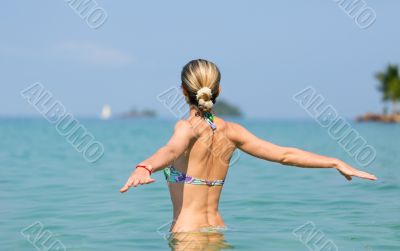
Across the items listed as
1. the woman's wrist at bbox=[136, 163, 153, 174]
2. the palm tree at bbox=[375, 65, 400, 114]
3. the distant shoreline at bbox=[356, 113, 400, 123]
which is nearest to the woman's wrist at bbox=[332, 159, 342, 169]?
the woman's wrist at bbox=[136, 163, 153, 174]

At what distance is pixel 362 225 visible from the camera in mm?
7934

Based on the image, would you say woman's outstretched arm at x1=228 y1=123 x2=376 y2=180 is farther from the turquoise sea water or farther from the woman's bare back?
the turquoise sea water

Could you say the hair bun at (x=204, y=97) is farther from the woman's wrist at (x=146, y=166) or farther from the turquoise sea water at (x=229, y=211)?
the turquoise sea water at (x=229, y=211)

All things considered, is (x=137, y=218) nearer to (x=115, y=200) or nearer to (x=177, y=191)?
(x=115, y=200)

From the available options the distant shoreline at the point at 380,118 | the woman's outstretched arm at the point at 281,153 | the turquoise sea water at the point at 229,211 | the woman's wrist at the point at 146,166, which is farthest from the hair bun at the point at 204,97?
the distant shoreline at the point at 380,118

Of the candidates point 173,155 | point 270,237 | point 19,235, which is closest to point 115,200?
point 19,235

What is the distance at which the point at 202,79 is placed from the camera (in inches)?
197

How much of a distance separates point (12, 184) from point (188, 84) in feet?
29.2

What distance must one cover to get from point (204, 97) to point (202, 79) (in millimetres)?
140

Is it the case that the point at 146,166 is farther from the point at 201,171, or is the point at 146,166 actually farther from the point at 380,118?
the point at 380,118

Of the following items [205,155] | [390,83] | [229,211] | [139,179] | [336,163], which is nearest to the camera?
[139,179]

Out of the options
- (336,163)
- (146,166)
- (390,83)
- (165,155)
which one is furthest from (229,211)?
(390,83)

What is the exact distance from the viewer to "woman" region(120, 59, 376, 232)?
502 centimetres

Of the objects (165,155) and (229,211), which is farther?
(229,211)
